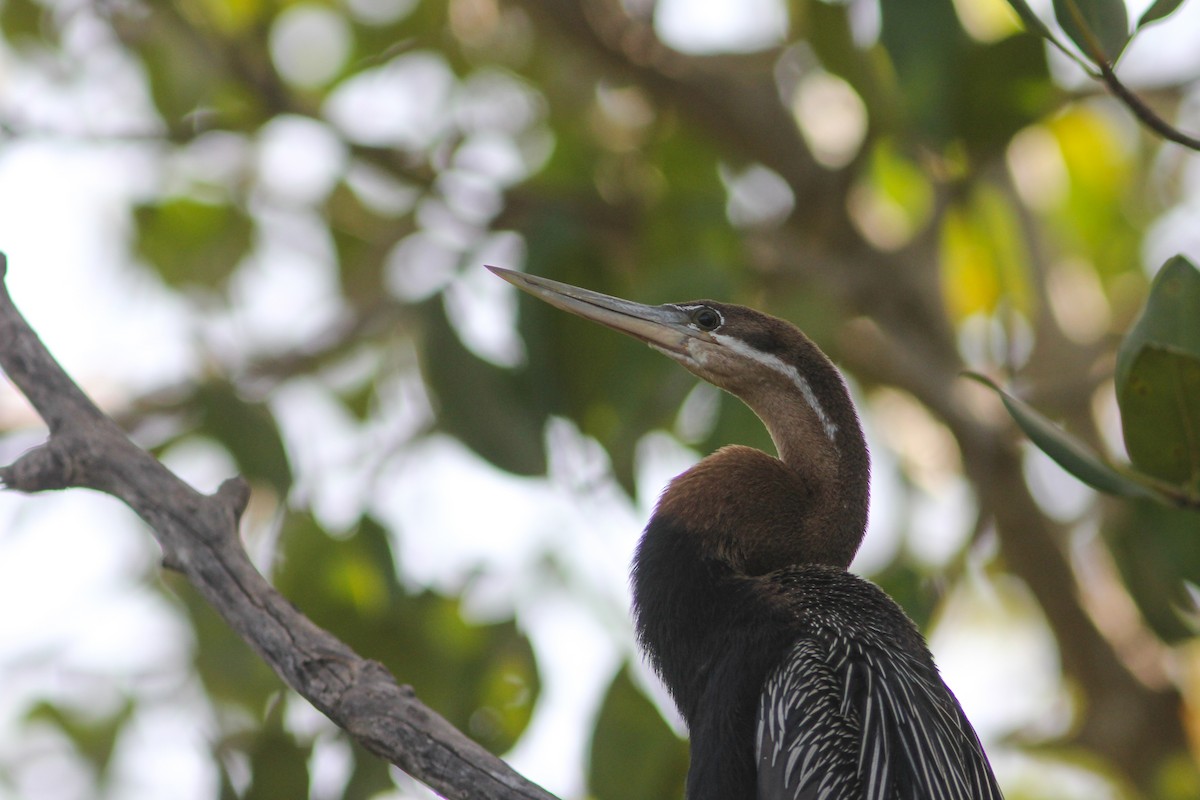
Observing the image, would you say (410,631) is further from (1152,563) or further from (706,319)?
(1152,563)

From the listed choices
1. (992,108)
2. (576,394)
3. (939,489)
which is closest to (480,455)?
(576,394)

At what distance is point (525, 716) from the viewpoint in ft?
12.4

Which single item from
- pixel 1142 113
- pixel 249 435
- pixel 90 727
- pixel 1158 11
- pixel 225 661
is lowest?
pixel 90 727

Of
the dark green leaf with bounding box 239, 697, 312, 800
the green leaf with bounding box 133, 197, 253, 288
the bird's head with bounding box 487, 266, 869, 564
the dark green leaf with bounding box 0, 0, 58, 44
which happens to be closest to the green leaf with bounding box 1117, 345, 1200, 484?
the bird's head with bounding box 487, 266, 869, 564

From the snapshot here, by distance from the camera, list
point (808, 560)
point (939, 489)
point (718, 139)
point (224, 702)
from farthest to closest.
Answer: point (939, 489), point (718, 139), point (224, 702), point (808, 560)

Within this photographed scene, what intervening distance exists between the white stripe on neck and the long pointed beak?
8 cm

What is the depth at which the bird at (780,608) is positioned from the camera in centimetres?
250

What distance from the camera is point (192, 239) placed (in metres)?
5.59

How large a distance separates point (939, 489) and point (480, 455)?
309 cm

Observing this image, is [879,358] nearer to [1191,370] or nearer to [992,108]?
[992,108]

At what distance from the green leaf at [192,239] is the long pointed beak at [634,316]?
288cm

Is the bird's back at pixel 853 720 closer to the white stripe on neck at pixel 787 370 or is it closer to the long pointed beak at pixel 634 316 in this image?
the white stripe on neck at pixel 787 370

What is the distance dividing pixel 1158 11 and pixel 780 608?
132 cm

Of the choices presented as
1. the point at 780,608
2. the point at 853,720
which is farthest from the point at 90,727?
the point at 853,720
